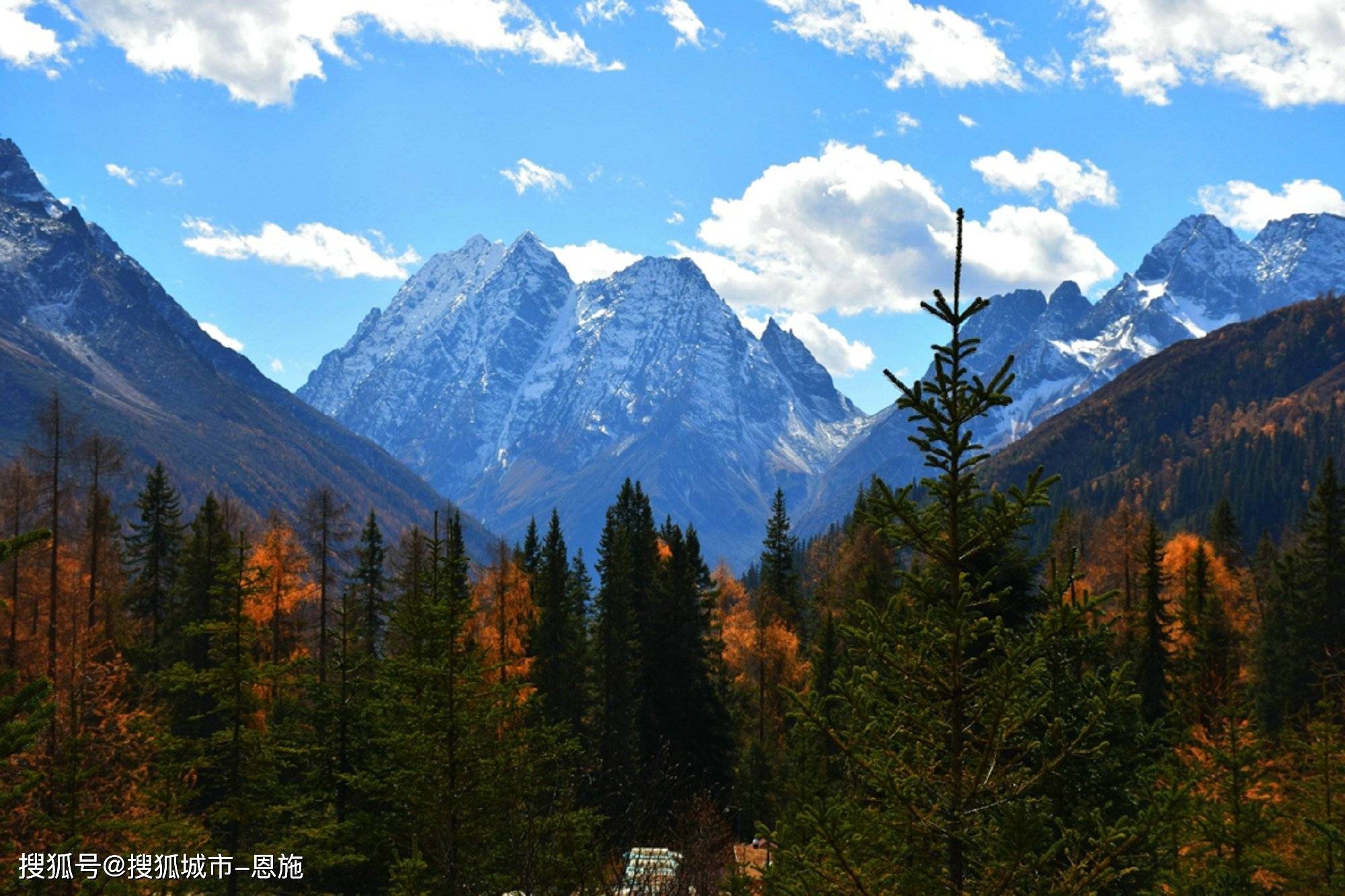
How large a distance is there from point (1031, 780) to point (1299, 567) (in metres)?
49.4

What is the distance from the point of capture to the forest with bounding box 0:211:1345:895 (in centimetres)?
920

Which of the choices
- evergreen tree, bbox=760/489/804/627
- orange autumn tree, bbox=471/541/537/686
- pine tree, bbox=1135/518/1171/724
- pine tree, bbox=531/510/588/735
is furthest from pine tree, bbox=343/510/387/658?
pine tree, bbox=1135/518/1171/724

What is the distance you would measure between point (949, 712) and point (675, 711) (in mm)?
40397

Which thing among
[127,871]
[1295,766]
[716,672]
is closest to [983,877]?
[127,871]

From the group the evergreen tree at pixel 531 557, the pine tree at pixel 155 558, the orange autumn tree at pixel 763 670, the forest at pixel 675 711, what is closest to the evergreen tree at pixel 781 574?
the orange autumn tree at pixel 763 670

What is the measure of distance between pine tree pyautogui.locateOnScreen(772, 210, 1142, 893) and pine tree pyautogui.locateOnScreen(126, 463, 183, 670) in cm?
4920

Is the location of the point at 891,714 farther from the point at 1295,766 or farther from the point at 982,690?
the point at 1295,766

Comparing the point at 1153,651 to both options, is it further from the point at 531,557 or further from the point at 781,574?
the point at 531,557

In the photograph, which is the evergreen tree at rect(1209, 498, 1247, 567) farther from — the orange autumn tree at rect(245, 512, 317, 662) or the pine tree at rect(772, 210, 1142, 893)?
the pine tree at rect(772, 210, 1142, 893)

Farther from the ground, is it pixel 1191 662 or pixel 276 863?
pixel 1191 662

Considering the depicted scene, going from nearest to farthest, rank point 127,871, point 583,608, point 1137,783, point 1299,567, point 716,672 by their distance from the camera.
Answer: point 1137,783
point 127,871
point 1299,567
point 716,672
point 583,608

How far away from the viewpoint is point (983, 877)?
29.2 feet

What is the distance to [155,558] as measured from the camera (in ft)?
165

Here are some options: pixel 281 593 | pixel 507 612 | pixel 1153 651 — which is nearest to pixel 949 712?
pixel 1153 651
